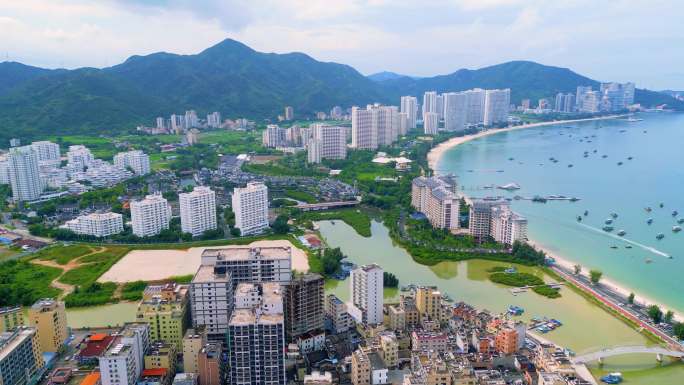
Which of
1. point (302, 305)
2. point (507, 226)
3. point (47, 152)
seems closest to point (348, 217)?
point (507, 226)

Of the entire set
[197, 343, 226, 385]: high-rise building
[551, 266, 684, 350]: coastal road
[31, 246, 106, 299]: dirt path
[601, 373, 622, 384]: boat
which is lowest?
[601, 373, 622, 384]: boat

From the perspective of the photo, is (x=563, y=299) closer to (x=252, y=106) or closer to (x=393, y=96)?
(x=252, y=106)

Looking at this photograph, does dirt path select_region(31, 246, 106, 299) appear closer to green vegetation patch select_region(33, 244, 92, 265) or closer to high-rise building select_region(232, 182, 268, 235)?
green vegetation patch select_region(33, 244, 92, 265)

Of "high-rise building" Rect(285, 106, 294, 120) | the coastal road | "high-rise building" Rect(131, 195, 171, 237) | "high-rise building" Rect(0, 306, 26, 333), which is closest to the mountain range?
"high-rise building" Rect(285, 106, 294, 120)

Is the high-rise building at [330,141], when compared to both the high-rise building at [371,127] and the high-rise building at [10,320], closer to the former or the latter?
the high-rise building at [371,127]

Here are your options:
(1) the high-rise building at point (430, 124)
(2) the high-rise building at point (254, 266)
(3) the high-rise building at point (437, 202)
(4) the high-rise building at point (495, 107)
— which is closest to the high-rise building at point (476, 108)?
(4) the high-rise building at point (495, 107)

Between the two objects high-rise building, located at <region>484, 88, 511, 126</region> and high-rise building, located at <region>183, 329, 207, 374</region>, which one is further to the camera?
high-rise building, located at <region>484, 88, 511, 126</region>

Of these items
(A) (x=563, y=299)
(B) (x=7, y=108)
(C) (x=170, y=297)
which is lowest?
(A) (x=563, y=299)

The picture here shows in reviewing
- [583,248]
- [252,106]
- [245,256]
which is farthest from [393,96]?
[245,256]
